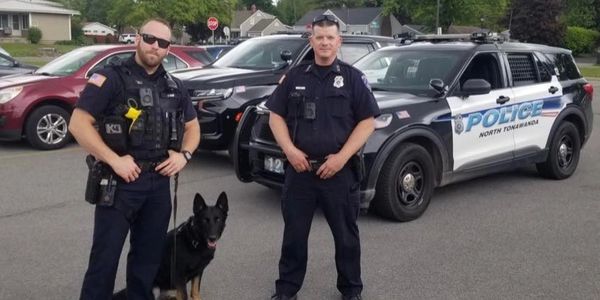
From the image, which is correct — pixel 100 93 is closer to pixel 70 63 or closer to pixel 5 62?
pixel 70 63

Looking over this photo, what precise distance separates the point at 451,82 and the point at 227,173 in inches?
123

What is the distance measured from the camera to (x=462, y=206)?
21.8 feet

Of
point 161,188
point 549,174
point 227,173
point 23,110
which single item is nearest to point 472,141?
point 549,174

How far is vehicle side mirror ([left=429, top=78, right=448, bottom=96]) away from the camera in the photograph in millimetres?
6176

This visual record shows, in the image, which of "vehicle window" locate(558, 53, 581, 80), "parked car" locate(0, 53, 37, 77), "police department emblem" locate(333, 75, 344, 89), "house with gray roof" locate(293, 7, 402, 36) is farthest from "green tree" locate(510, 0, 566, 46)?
"police department emblem" locate(333, 75, 344, 89)

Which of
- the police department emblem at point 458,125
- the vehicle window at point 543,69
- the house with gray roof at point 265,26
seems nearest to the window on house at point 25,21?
the house with gray roof at point 265,26

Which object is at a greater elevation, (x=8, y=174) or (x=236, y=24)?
(x=236, y=24)

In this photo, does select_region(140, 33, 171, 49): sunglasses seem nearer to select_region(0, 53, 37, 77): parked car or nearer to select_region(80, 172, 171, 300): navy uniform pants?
select_region(80, 172, 171, 300): navy uniform pants

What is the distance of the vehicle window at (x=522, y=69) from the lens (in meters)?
7.04

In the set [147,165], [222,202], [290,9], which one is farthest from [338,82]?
[290,9]

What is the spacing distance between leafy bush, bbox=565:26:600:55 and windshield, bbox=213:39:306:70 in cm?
4838

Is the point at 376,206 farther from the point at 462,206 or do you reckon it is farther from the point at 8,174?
the point at 8,174

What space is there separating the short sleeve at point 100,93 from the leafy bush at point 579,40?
5435 cm

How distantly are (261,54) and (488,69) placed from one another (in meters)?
3.65
